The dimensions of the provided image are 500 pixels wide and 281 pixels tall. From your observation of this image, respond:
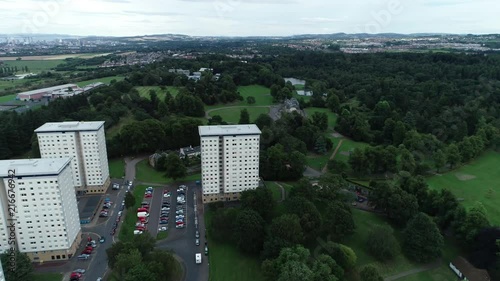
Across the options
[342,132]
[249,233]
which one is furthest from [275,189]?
[342,132]

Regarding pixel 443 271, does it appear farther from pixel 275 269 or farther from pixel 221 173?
pixel 221 173

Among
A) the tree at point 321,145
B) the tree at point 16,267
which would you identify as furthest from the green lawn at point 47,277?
the tree at point 321,145

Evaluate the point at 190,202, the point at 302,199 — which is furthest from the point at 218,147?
the point at 302,199

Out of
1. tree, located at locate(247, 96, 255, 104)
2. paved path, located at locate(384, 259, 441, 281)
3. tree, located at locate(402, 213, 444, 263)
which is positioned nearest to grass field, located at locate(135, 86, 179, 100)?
tree, located at locate(247, 96, 255, 104)

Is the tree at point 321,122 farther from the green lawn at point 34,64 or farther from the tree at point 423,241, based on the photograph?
the green lawn at point 34,64

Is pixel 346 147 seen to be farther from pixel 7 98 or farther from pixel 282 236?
pixel 7 98
